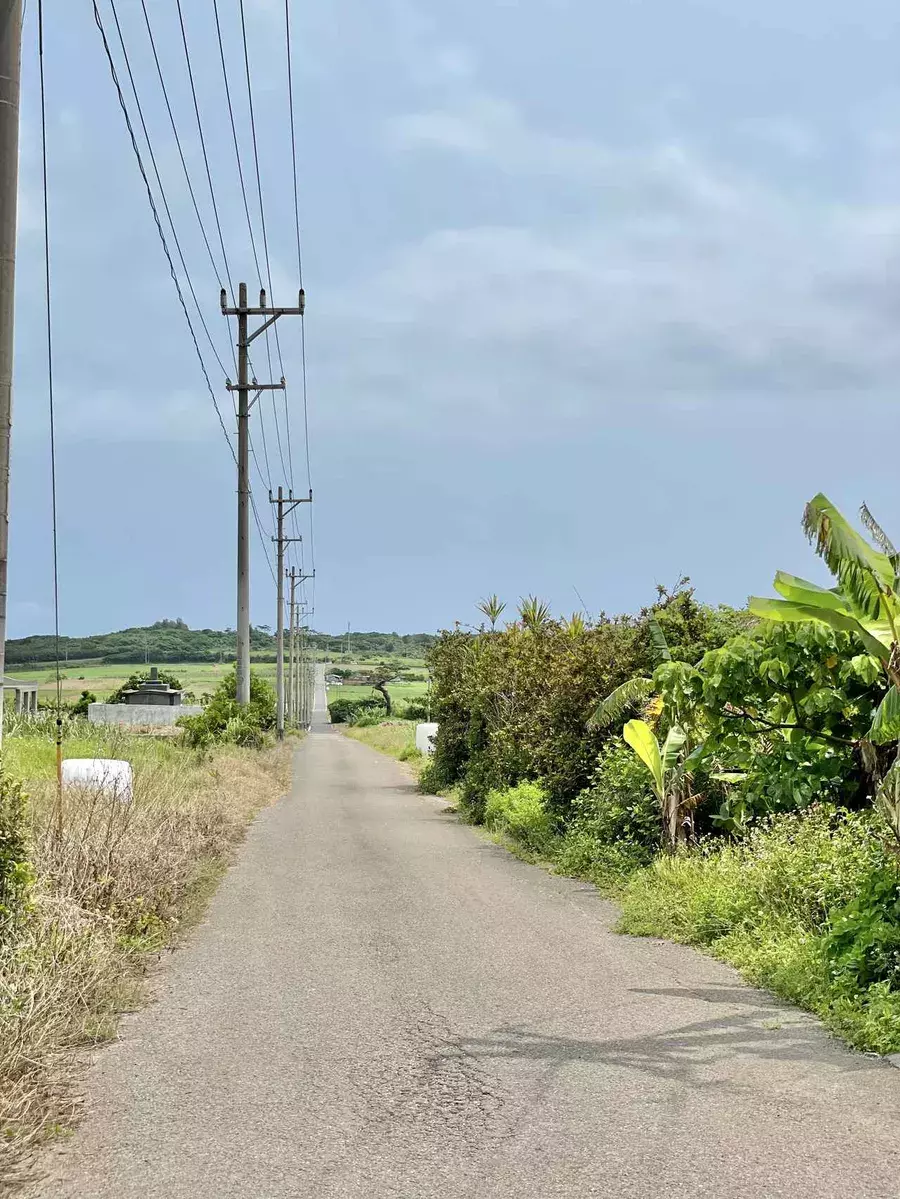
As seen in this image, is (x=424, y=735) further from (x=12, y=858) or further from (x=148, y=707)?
(x=12, y=858)

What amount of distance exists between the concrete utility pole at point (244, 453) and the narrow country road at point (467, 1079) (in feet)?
67.8

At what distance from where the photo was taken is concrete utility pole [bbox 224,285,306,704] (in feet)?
103

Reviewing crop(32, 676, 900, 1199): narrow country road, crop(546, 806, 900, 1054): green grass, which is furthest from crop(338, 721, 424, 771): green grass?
crop(32, 676, 900, 1199): narrow country road

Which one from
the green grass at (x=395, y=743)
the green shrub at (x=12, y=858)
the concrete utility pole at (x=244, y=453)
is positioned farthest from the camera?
the green grass at (x=395, y=743)

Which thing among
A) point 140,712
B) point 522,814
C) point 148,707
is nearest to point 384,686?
point 148,707

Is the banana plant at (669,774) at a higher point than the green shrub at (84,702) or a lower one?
higher

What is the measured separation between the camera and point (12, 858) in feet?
23.5

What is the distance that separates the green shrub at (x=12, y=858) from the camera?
7117 mm

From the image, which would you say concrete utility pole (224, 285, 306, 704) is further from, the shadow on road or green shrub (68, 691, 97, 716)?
green shrub (68, 691, 97, 716)

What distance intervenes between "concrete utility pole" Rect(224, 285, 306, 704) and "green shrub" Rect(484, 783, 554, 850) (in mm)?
11441

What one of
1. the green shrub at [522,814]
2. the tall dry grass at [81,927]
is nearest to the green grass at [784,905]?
the tall dry grass at [81,927]

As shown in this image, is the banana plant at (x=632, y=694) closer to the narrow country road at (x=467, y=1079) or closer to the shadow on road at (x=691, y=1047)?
the narrow country road at (x=467, y=1079)

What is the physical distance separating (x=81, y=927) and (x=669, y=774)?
7.81m

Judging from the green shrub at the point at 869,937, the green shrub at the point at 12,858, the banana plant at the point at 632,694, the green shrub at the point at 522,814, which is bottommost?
the green shrub at the point at 522,814
